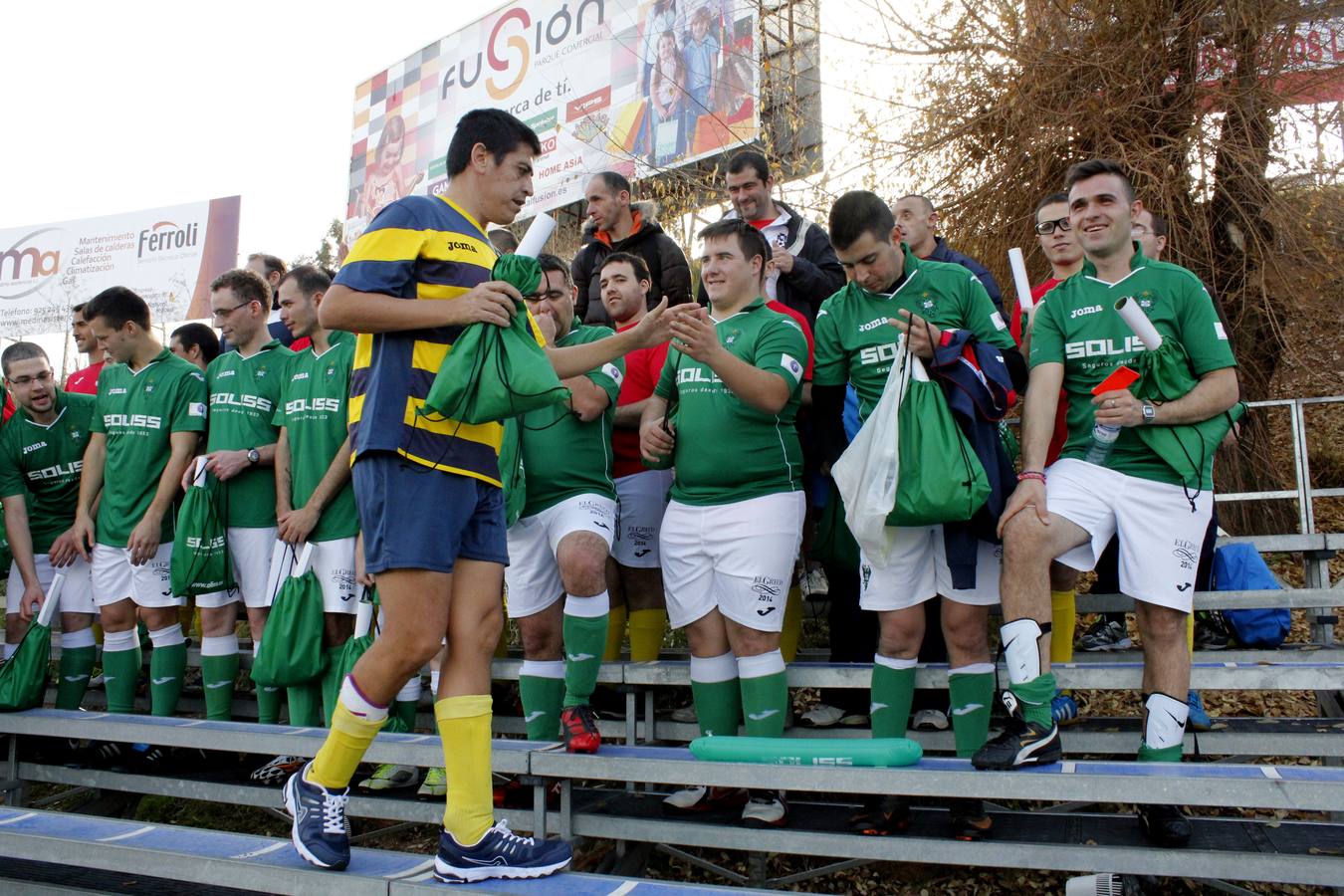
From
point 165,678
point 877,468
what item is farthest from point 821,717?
point 165,678

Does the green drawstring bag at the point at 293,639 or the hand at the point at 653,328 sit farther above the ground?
the hand at the point at 653,328

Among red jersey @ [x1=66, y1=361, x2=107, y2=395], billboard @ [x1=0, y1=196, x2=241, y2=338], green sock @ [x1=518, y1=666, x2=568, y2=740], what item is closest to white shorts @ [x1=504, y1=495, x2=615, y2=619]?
green sock @ [x1=518, y1=666, x2=568, y2=740]

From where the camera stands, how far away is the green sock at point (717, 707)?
326 cm

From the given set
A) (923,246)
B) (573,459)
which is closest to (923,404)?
A: (573,459)

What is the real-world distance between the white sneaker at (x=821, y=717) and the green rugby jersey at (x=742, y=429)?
91cm

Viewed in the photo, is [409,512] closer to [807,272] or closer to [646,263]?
[807,272]

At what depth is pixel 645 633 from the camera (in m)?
3.87

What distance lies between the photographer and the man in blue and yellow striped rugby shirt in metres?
2.32

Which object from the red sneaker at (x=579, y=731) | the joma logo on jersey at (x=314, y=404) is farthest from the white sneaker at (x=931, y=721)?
the joma logo on jersey at (x=314, y=404)

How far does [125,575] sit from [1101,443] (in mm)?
4157

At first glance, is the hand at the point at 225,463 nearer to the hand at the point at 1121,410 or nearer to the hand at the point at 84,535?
the hand at the point at 84,535

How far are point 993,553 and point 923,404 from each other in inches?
21.6

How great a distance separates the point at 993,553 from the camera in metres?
3.12

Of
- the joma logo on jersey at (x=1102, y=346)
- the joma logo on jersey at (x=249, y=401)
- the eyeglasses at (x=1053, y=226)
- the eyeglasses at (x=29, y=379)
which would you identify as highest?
the eyeglasses at (x=1053, y=226)
